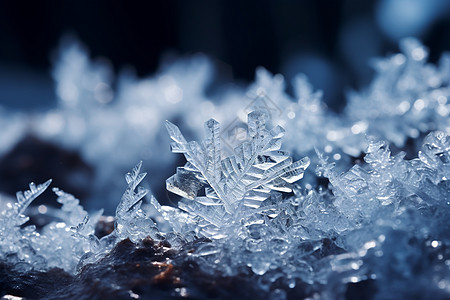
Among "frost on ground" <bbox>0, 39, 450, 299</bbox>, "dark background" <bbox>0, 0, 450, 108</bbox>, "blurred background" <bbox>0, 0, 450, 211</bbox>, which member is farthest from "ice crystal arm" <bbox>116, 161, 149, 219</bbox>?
"dark background" <bbox>0, 0, 450, 108</bbox>

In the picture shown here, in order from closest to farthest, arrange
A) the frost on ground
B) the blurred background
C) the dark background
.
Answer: the frost on ground → the blurred background → the dark background

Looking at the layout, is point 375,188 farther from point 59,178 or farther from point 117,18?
point 117,18

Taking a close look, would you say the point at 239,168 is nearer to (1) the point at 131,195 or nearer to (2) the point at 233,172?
(2) the point at 233,172

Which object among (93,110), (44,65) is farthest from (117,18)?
(93,110)

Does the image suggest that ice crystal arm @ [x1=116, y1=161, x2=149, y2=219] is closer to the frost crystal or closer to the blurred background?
the frost crystal

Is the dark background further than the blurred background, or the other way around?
the dark background

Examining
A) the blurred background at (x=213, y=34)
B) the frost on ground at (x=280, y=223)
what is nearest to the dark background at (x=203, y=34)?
the blurred background at (x=213, y=34)

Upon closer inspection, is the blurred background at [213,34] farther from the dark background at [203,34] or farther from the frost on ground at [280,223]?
the frost on ground at [280,223]
